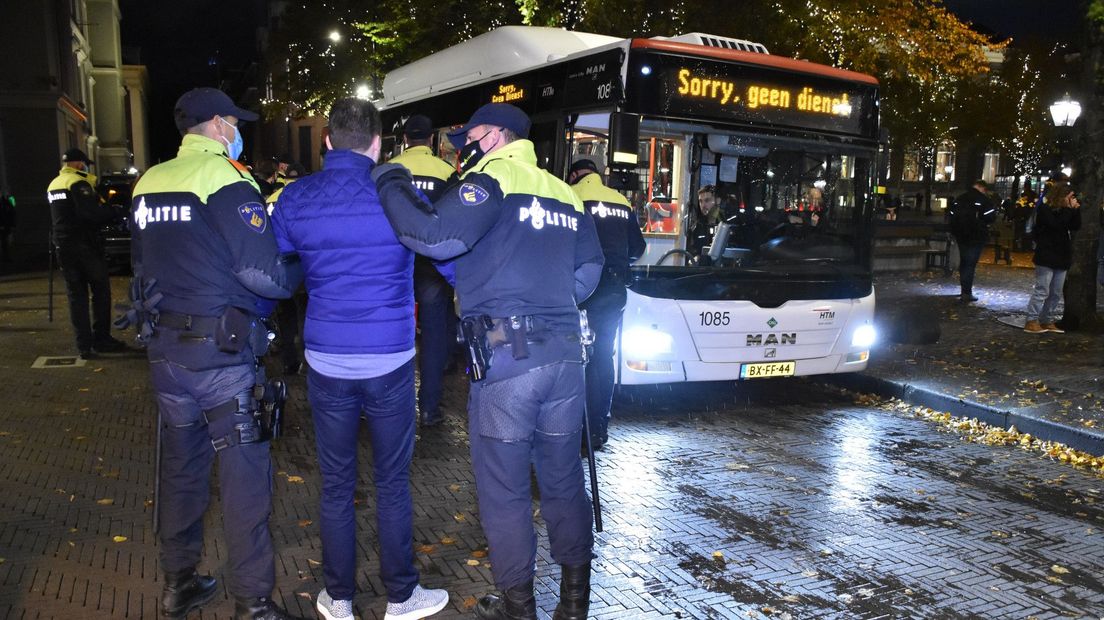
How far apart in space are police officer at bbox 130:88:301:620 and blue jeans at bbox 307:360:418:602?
27cm

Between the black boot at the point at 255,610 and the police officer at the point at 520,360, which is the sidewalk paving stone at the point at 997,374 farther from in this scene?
the black boot at the point at 255,610

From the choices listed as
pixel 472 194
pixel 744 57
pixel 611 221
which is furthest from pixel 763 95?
pixel 472 194

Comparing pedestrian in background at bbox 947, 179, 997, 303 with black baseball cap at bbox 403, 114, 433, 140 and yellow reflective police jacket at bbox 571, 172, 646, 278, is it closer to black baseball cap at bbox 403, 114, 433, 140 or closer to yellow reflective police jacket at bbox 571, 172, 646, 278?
yellow reflective police jacket at bbox 571, 172, 646, 278

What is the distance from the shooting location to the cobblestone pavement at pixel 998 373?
770cm

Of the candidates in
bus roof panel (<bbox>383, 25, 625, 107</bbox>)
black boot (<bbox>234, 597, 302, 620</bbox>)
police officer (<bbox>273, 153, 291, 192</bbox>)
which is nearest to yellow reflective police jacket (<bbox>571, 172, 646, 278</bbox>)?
Result: bus roof panel (<bbox>383, 25, 625, 107</bbox>)

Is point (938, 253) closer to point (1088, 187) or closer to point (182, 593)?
point (1088, 187)

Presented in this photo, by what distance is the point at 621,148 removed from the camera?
6.62m

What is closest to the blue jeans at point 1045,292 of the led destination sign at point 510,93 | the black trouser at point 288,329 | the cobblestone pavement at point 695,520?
the cobblestone pavement at point 695,520

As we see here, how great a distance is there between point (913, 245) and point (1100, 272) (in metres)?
8.70

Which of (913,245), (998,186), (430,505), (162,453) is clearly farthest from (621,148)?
(998,186)

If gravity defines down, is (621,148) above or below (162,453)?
above

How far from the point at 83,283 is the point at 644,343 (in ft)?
20.9

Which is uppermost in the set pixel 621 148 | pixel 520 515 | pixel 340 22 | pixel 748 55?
pixel 340 22

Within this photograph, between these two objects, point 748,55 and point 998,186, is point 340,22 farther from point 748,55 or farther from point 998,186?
point 998,186
